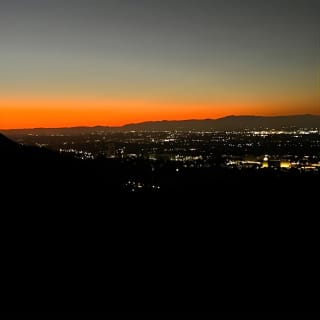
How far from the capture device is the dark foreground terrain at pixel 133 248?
4288mm

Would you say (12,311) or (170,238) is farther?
(170,238)

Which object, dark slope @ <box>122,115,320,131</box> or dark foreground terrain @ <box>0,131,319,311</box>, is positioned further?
dark slope @ <box>122,115,320,131</box>

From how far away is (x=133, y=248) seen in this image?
554 centimetres

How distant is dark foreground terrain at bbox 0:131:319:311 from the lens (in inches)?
169

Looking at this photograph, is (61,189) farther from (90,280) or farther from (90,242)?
(90,280)

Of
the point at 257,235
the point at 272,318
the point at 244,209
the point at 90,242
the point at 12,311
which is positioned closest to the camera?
the point at 12,311

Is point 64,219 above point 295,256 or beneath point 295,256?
above

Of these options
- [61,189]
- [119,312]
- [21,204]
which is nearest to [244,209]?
[61,189]

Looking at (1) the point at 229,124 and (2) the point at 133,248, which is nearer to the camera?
(2) the point at 133,248

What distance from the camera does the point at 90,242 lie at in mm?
5438

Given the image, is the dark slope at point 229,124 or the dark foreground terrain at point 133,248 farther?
the dark slope at point 229,124

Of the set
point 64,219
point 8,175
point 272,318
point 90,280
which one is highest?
point 8,175

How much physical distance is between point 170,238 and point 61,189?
7.88 ft

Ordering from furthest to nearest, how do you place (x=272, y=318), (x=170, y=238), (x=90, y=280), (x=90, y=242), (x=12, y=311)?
1. (x=170, y=238)
2. (x=90, y=242)
3. (x=90, y=280)
4. (x=272, y=318)
5. (x=12, y=311)
